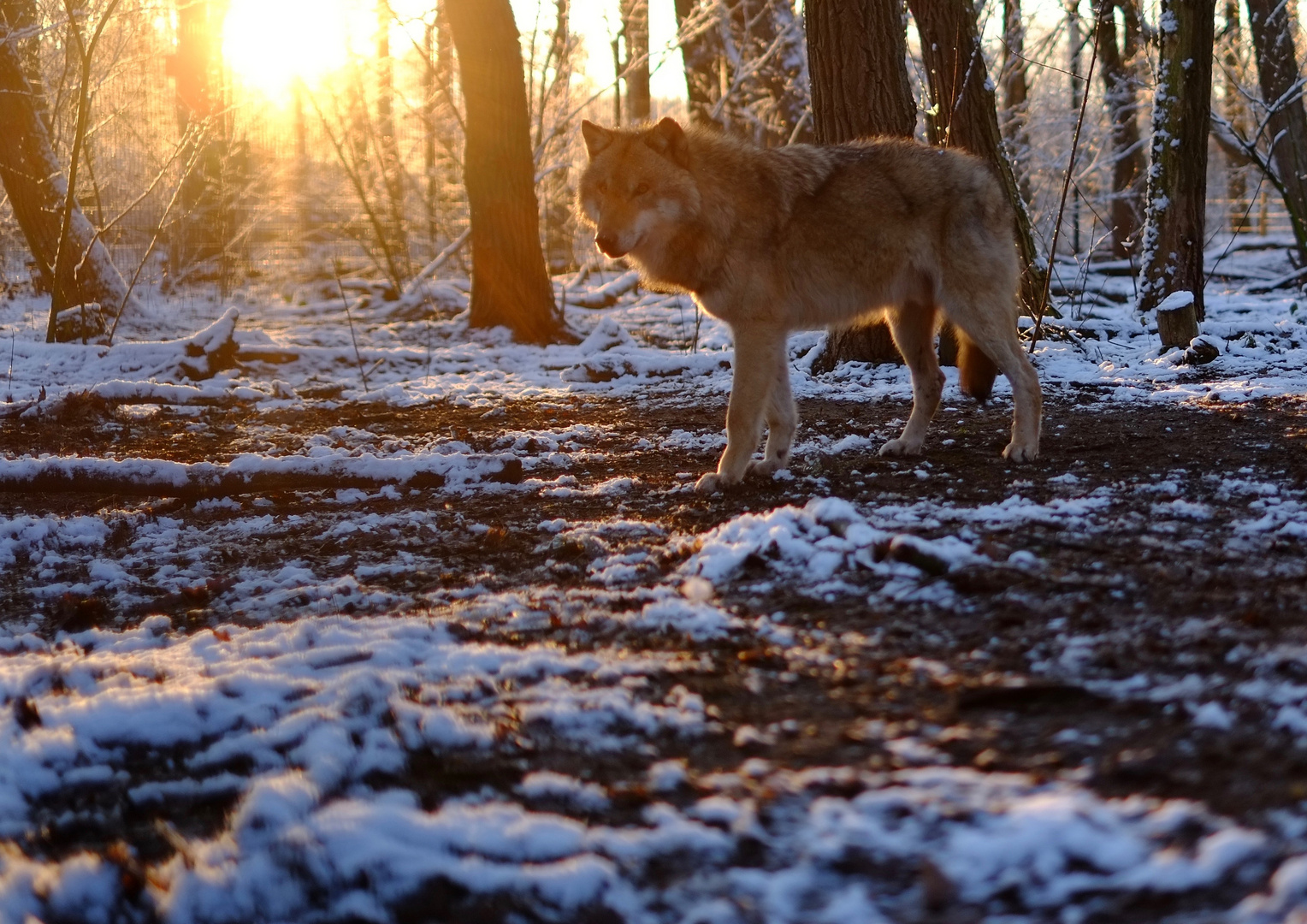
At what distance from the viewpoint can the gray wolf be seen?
4559mm

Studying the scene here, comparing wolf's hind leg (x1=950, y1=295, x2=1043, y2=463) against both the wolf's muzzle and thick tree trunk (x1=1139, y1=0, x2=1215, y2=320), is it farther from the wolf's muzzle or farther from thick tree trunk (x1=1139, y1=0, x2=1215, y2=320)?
thick tree trunk (x1=1139, y1=0, x2=1215, y2=320)

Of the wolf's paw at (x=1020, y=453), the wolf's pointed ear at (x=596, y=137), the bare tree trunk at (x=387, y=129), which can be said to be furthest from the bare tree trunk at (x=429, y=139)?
the wolf's paw at (x=1020, y=453)

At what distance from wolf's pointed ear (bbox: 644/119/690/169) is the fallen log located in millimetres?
1603

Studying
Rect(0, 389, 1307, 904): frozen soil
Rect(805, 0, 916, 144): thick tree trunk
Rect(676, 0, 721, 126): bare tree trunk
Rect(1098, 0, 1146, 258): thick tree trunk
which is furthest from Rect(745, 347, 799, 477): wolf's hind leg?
Rect(1098, 0, 1146, 258): thick tree trunk

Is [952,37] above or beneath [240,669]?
above

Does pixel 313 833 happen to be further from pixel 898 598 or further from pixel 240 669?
pixel 898 598

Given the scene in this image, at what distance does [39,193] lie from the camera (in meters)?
10.0

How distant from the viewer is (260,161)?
19.6 m

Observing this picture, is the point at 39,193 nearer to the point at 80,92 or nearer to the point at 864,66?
the point at 80,92

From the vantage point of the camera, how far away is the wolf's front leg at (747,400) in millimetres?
4496

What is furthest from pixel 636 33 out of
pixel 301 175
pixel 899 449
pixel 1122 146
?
pixel 301 175

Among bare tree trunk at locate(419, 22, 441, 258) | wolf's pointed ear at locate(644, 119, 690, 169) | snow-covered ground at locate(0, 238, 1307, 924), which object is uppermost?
bare tree trunk at locate(419, 22, 441, 258)

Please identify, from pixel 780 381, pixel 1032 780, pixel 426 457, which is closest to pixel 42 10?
pixel 426 457

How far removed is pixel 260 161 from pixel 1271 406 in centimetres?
1881
